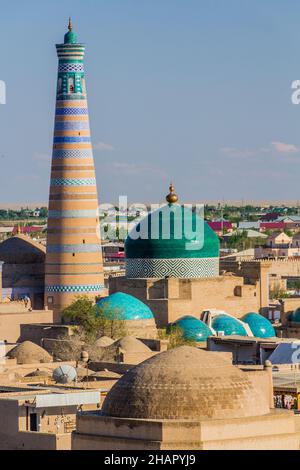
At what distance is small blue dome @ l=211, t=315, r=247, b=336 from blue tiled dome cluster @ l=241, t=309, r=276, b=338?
1.21ft

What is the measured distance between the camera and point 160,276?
4372cm

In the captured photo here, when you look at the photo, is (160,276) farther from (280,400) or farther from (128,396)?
(128,396)

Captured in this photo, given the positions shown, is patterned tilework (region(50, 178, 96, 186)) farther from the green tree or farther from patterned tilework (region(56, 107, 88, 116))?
the green tree

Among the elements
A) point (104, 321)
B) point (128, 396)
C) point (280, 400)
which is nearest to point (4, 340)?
point (104, 321)

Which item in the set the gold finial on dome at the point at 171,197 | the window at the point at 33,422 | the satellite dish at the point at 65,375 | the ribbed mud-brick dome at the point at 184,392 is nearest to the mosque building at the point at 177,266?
the gold finial on dome at the point at 171,197

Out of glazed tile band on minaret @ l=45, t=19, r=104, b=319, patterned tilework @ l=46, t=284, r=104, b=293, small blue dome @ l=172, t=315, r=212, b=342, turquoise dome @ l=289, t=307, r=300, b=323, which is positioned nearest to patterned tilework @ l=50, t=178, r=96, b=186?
glazed tile band on minaret @ l=45, t=19, r=104, b=319

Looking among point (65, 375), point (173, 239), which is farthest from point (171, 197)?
point (65, 375)

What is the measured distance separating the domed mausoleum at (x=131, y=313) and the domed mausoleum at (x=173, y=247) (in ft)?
→ 8.97

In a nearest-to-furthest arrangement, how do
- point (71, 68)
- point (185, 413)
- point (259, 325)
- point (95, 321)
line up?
point (185, 413) → point (95, 321) → point (259, 325) → point (71, 68)

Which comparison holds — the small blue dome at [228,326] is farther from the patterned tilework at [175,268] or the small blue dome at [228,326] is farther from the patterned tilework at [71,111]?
the patterned tilework at [71,111]

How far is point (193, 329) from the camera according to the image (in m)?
40.5

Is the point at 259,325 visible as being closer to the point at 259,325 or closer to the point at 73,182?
the point at 259,325

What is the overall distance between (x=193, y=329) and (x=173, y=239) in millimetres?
3299

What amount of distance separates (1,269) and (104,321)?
19.1ft
